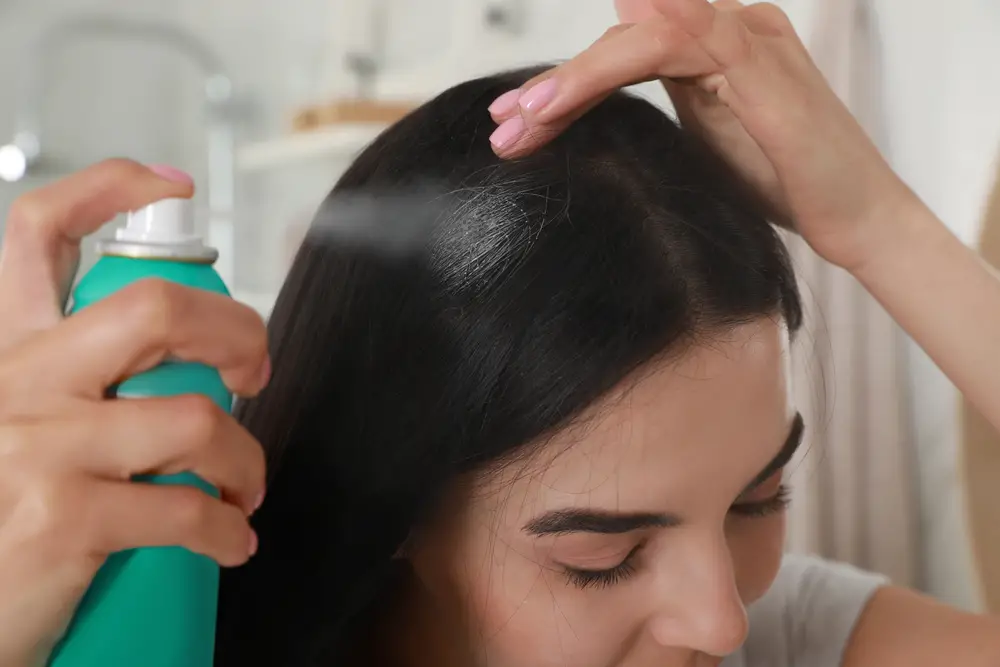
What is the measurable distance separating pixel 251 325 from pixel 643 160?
0.26 metres

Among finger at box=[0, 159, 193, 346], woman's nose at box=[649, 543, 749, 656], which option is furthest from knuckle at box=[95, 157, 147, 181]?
woman's nose at box=[649, 543, 749, 656]

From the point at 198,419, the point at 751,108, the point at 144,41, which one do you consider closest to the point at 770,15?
the point at 751,108

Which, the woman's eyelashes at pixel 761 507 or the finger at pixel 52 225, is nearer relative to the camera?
the finger at pixel 52 225

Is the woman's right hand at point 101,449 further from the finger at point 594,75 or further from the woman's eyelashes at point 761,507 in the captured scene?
the woman's eyelashes at point 761,507

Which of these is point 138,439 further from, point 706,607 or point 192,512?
point 706,607

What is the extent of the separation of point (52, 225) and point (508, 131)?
0.70 feet

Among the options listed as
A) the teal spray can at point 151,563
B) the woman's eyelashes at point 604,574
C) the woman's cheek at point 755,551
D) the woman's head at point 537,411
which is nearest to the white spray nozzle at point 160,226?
the teal spray can at point 151,563

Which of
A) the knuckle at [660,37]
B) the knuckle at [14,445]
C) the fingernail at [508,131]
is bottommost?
the knuckle at [14,445]

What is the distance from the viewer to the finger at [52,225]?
1.02 feet

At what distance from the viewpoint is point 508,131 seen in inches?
17.0

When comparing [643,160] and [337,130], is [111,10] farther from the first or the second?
[643,160]

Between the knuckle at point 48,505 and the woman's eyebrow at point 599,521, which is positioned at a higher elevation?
the knuckle at point 48,505

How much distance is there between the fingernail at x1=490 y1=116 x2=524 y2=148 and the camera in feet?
1.41

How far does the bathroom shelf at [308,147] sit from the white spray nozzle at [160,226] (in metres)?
0.32
